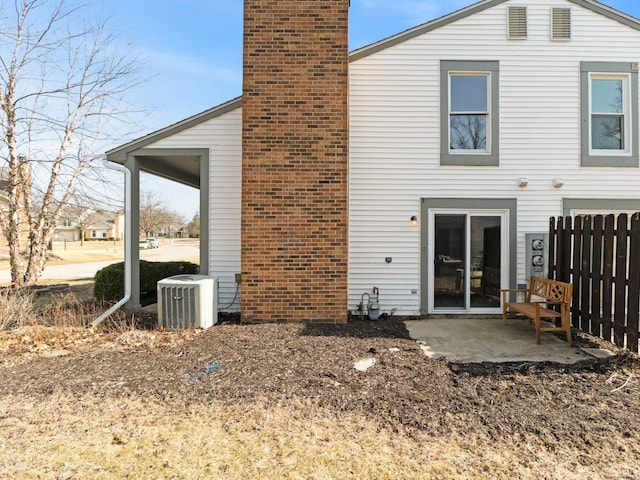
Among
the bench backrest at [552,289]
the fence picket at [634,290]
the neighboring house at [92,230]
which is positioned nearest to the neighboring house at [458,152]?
the bench backrest at [552,289]

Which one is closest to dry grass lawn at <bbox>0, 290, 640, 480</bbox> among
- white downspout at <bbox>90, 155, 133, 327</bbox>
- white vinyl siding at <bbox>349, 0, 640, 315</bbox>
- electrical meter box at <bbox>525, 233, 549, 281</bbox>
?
white downspout at <bbox>90, 155, 133, 327</bbox>

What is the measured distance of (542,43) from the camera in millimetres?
7715

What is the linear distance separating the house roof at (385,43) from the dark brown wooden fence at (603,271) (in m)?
4.55

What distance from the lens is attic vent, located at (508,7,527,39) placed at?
7.69m

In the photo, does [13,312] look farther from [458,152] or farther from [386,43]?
[458,152]

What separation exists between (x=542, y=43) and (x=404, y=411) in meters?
7.96

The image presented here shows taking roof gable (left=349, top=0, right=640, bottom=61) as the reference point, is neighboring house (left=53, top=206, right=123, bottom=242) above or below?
below

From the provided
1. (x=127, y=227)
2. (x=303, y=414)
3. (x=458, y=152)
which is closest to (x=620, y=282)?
(x=458, y=152)

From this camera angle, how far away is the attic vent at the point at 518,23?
7691mm

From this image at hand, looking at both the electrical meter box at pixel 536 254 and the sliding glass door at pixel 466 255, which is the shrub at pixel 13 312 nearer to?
the sliding glass door at pixel 466 255

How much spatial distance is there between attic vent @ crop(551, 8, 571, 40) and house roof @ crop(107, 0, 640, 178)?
35cm

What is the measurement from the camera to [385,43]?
7.66 meters

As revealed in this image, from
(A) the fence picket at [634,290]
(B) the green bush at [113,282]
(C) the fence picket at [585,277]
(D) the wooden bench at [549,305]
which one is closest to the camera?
(A) the fence picket at [634,290]

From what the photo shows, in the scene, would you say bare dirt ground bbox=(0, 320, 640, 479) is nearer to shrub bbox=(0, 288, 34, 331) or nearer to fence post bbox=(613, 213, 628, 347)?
fence post bbox=(613, 213, 628, 347)
